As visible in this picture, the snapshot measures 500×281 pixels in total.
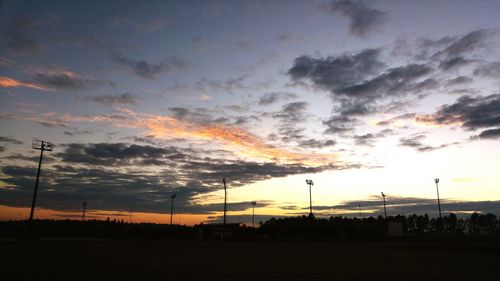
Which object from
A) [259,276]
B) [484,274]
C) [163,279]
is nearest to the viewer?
[163,279]

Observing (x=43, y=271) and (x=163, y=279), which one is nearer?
(x=163, y=279)

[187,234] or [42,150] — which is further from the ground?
[42,150]

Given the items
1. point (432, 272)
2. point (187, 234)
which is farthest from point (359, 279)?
point (187, 234)

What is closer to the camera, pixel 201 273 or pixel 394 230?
pixel 201 273

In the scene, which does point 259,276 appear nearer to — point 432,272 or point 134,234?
point 432,272

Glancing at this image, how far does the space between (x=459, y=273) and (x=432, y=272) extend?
142 centimetres

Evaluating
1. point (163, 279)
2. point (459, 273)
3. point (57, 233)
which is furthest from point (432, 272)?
point (57, 233)

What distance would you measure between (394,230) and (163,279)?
10892 cm

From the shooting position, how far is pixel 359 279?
19969mm

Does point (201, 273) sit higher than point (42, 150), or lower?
lower

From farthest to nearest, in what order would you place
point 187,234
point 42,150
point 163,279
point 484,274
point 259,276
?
point 187,234
point 42,150
point 484,274
point 259,276
point 163,279

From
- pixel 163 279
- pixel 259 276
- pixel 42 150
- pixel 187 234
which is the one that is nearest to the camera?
pixel 163 279

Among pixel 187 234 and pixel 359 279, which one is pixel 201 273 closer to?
pixel 359 279

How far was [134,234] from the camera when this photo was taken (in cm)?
11000
